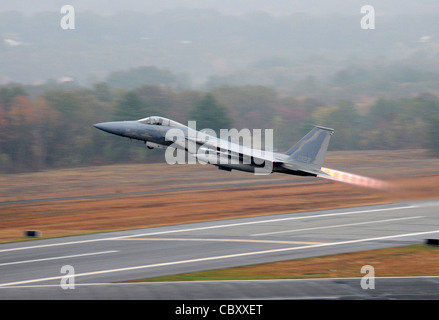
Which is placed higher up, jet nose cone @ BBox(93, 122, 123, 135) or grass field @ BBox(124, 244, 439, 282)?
jet nose cone @ BBox(93, 122, 123, 135)

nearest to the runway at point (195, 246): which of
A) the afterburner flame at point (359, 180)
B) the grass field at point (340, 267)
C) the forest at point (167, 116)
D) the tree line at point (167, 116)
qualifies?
the grass field at point (340, 267)

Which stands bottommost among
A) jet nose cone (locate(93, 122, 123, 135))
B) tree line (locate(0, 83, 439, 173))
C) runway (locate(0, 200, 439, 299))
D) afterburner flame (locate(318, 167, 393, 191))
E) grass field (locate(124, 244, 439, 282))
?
grass field (locate(124, 244, 439, 282))

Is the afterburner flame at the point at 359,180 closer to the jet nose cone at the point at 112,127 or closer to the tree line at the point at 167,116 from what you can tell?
the jet nose cone at the point at 112,127

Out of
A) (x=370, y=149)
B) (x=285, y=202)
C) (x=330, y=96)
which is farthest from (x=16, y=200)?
(x=330, y=96)

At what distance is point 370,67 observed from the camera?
161125 millimetres

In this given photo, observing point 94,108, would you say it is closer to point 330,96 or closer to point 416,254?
point 330,96

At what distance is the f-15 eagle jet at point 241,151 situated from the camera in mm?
37031

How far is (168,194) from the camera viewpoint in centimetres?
6034

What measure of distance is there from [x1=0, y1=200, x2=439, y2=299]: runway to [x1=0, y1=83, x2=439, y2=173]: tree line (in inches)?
1823

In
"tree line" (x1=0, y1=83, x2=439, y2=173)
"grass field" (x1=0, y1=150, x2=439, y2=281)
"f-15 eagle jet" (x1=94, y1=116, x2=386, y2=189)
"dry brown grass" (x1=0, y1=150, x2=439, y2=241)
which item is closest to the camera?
"grass field" (x1=0, y1=150, x2=439, y2=281)

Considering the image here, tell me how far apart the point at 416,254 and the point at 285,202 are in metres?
24.4

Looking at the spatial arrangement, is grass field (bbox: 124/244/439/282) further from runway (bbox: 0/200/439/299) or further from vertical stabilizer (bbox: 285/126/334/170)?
vertical stabilizer (bbox: 285/126/334/170)

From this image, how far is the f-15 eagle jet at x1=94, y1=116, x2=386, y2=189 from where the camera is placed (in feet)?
Answer: 121

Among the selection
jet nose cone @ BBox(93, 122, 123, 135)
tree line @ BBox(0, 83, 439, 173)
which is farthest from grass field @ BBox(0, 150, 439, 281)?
jet nose cone @ BBox(93, 122, 123, 135)
